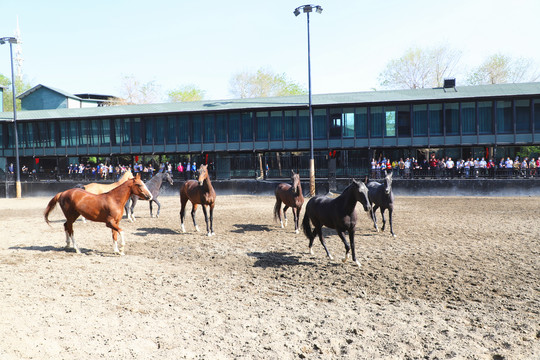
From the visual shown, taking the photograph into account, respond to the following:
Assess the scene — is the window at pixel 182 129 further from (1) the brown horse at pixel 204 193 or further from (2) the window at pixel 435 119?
(1) the brown horse at pixel 204 193

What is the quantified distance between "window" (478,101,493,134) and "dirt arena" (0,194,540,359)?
20.5 m

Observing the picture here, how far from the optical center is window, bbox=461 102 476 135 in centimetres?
3189

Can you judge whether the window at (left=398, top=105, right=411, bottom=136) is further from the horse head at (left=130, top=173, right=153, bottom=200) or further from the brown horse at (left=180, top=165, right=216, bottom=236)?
the horse head at (left=130, top=173, right=153, bottom=200)

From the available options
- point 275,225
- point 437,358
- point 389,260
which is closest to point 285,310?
point 437,358

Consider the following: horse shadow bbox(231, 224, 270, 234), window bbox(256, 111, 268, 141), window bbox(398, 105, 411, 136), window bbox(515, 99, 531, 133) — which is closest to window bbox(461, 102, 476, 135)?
window bbox(515, 99, 531, 133)

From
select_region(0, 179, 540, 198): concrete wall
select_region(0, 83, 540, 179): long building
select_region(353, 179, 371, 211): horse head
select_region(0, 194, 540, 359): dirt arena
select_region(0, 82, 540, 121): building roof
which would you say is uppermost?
select_region(0, 82, 540, 121): building roof

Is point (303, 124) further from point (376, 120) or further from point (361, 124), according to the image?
point (376, 120)

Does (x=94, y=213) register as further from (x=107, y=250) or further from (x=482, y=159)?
(x=482, y=159)

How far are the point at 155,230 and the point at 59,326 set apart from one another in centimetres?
934

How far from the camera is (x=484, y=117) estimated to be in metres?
31.8

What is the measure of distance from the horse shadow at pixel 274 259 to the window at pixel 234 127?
83.0 feet

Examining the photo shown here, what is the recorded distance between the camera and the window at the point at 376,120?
109 feet

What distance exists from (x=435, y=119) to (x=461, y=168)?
509 centimetres

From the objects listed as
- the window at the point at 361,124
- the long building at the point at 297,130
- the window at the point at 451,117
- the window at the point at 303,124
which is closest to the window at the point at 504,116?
the long building at the point at 297,130
